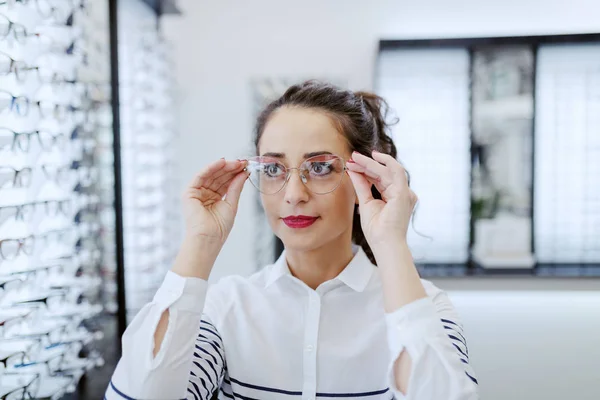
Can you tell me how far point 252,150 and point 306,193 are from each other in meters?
0.42

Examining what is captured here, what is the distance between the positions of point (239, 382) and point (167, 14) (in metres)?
2.40

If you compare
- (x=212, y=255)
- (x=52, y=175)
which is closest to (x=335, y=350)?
(x=212, y=255)

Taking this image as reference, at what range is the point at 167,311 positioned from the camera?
39.5 inches

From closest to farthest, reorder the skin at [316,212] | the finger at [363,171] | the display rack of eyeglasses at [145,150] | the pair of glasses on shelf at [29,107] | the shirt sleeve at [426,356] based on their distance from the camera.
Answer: the shirt sleeve at [426,356], the skin at [316,212], the finger at [363,171], the pair of glasses on shelf at [29,107], the display rack of eyeglasses at [145,150]

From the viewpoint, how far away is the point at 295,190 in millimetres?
1128

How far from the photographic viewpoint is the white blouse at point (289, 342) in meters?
0.92

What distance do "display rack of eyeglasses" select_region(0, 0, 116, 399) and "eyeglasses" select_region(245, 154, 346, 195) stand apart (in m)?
0.63

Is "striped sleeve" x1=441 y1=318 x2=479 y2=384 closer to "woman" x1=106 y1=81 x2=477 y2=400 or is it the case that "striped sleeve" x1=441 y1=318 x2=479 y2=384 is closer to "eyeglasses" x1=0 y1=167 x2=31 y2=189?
"woman" x1=106 y1=81 x2=477 y2=400

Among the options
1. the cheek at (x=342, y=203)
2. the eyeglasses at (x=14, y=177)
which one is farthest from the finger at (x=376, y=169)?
the eyeglasses at (x=14, y=177)

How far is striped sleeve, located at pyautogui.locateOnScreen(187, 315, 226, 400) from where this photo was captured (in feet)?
3.55

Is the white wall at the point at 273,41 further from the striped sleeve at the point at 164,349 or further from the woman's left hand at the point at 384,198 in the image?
the striped sleeve at the point at 164,349

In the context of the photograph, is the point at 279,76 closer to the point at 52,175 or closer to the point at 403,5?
the point at 403,5

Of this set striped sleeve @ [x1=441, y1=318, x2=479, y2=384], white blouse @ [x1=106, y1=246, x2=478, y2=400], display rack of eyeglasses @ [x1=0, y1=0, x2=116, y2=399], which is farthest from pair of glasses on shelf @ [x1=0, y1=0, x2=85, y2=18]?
striped sleeve @ [x1=441, y1=318, x2=479, y2=384]

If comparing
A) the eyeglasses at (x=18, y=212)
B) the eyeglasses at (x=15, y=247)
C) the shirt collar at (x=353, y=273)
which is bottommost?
the shirt collar at (x=353, y=273)
